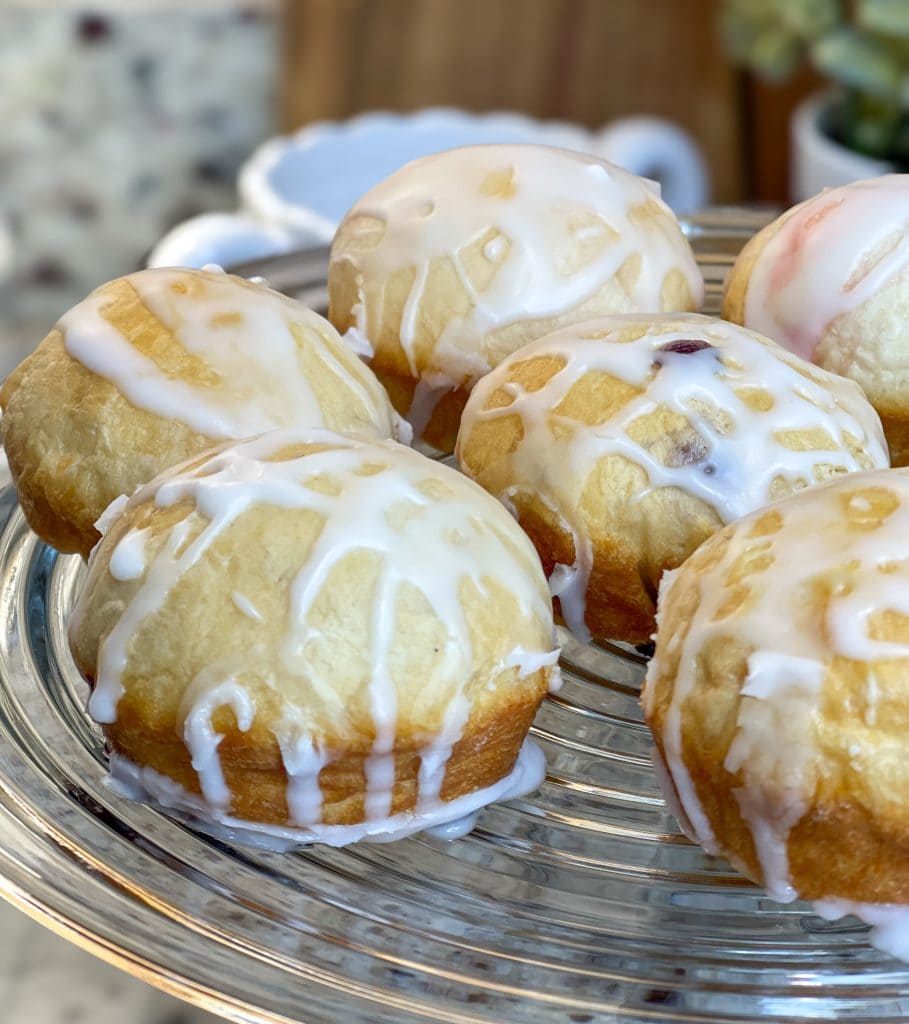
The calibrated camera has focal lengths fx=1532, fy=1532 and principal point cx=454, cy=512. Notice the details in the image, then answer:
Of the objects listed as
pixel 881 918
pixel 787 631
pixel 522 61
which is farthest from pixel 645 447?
pixel 522 61

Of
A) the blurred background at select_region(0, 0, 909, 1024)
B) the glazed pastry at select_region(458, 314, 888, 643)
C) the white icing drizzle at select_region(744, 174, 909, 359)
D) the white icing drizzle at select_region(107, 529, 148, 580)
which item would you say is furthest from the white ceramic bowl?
the white icing drizzle at select_region(107, 529, 148, 580)

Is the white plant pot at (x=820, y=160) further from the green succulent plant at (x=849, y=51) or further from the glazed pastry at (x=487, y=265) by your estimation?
the glazed pastry at (x=487, y=265)

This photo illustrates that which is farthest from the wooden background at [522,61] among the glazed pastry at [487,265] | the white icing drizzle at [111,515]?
the white icing drizzle at [111,515]

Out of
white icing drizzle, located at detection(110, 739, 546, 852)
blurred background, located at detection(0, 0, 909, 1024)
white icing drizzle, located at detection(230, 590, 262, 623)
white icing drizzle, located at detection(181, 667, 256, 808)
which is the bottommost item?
blurred background, located at detection(0, 0, 909, 1024)

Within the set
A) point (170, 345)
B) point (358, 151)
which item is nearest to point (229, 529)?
point (170, 345)

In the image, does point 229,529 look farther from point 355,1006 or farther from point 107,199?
point 107,199

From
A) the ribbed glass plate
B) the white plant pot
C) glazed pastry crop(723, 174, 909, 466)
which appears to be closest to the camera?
the ribbed glass plate

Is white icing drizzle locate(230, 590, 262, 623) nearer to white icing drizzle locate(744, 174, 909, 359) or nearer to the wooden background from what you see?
white icing drizzle locate(744, 174, 909, 359)
